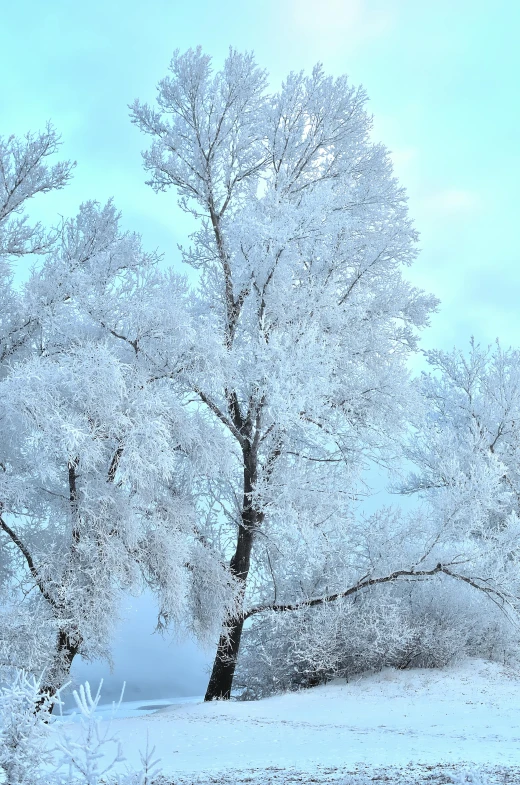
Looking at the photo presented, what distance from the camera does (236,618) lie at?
39.2ft

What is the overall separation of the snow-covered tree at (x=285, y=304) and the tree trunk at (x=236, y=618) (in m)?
0.03

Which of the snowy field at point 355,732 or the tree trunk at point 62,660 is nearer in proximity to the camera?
the snowy field at point 355,732

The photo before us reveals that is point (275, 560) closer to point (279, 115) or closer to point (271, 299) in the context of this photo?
point (271, 299)

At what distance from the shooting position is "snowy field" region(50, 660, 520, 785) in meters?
5.78

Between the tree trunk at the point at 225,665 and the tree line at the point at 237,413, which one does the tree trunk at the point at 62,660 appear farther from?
the tree trunk at the point at 225,665

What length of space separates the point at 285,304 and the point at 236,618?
5234 millimetres

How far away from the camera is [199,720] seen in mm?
9227

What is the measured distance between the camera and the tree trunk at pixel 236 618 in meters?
12.0

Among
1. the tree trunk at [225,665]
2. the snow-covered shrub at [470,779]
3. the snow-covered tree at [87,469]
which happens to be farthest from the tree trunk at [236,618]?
the snow-covered shrub at [470,779]

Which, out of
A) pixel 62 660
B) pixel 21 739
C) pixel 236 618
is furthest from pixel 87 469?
pixel 21 739

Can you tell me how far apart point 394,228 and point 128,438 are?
713cm

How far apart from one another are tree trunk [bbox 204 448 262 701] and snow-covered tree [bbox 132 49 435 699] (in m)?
0.03

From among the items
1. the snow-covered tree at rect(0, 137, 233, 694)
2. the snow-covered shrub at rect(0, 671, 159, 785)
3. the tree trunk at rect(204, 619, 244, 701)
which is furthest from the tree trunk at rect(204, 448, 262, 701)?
the snow-covered shrub at rect(0, 671, 159, 785)

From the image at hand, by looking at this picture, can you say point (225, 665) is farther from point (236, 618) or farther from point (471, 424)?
point (471, 424)
